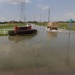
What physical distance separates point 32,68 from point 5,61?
238 centimetres

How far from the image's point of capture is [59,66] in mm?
9344

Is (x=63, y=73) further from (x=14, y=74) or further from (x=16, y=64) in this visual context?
(x=16, y=64)

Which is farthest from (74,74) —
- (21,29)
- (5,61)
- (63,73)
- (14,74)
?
(21,29)

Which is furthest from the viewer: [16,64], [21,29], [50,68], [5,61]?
[21,29]

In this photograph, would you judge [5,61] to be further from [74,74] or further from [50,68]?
[74,74]

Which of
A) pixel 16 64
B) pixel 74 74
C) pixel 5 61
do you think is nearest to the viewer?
pixel 74 74

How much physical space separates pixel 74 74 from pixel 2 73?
320 centimetres

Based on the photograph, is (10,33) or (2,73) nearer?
(2,73)

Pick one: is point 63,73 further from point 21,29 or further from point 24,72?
point 21,29

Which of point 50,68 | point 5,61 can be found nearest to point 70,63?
point 50,68

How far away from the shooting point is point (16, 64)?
988 centimetres

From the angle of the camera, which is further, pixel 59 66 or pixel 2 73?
pixel 59 66

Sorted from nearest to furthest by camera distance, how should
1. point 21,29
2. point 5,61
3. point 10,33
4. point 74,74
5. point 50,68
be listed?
point 74,74
point 50,68
point 5,61
point 10,33
point 21,29

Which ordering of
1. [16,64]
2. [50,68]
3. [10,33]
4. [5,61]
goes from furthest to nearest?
[10,33]
[5,61]
[16,64]
[50,68]
